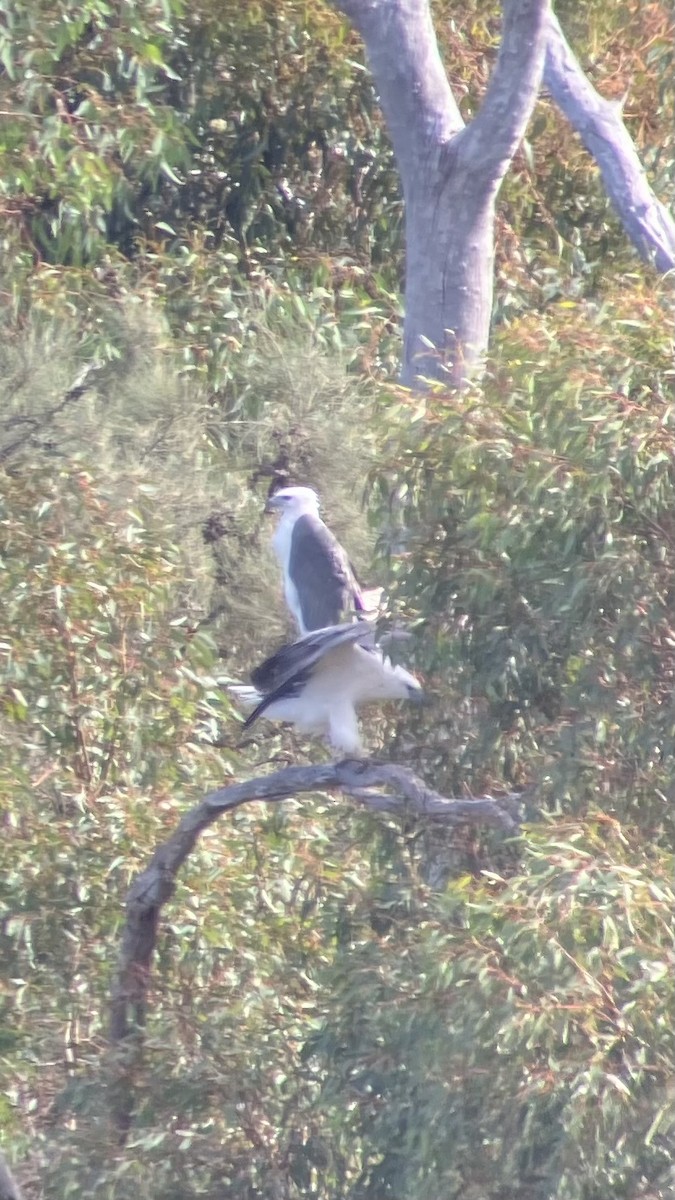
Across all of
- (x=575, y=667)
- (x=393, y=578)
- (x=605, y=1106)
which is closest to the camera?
(x=605, y=1106)

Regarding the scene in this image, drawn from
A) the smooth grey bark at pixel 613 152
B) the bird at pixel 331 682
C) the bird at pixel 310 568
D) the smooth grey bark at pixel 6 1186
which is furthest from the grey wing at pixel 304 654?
the smooth grey bark at pixel 613 152

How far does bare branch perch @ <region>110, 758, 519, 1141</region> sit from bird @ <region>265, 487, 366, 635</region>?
45.9 inches

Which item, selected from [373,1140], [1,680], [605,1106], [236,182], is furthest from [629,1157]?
[236,182]

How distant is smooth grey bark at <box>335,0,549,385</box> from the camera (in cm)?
592

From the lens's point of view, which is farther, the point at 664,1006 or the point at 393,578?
the point at 393,578

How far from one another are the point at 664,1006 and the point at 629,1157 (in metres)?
0.26

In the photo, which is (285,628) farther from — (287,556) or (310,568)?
(310,568)

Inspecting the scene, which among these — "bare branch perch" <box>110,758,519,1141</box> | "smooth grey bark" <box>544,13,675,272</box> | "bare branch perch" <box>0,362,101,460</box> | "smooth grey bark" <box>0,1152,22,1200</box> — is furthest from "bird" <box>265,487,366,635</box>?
"smooth grey bark" <box>0,1152,22,1200</box>

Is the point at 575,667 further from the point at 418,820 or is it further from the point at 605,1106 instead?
the point at 605,1106

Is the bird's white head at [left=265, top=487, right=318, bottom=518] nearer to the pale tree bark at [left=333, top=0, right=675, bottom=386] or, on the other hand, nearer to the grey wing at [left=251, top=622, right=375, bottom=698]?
the pale tree bark at [left=333, top=0, right=675, bottom=386]

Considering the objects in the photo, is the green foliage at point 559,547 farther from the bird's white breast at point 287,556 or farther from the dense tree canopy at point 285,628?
the bird's white breast at point 287,556

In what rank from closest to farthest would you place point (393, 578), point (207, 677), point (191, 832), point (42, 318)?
point (393, 578) → point (191, 832) → point (207, 677) → point (42, 318)

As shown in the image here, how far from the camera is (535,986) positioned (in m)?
2.95

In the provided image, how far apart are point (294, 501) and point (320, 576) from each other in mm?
413
